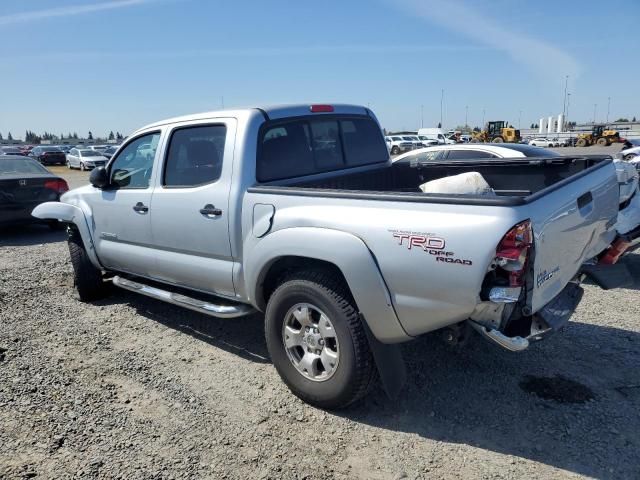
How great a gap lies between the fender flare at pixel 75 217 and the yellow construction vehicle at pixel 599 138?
160 feet

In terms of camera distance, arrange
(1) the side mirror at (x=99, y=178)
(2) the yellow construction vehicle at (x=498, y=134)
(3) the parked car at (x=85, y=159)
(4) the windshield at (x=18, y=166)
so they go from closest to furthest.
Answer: (1) the side mirror at (x=99, y=178)
(4) the windshield at (x=18, y=166)
(3) the parked car at (x=85, y=159)
(2) the yellow construction vehicle at (x=498, y=134)

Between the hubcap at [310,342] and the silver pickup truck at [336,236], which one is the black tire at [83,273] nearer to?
the silver pickup truck at [336,236]

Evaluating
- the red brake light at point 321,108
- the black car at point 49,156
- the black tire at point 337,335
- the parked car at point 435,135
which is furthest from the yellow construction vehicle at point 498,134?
the black tire at point 337,335

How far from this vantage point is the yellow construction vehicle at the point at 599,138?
4481 cm

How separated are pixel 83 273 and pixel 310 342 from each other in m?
3.39

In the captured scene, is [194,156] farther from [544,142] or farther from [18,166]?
[544,142]

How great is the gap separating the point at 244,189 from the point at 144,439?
5.79 ft

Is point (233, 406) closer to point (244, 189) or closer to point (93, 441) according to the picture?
point (93, 441)

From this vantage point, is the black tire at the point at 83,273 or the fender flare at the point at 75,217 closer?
the fender flare at the point at 75,217

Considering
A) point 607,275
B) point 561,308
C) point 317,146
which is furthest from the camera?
point 317,146

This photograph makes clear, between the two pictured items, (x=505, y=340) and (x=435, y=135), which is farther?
(x=435, y=135)

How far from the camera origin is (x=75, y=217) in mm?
5500

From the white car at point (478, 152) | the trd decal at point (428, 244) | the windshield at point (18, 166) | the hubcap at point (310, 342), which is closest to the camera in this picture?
the trd decal at point (428, 244)

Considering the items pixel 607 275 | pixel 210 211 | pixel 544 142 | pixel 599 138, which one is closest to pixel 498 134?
pixel 599 138
